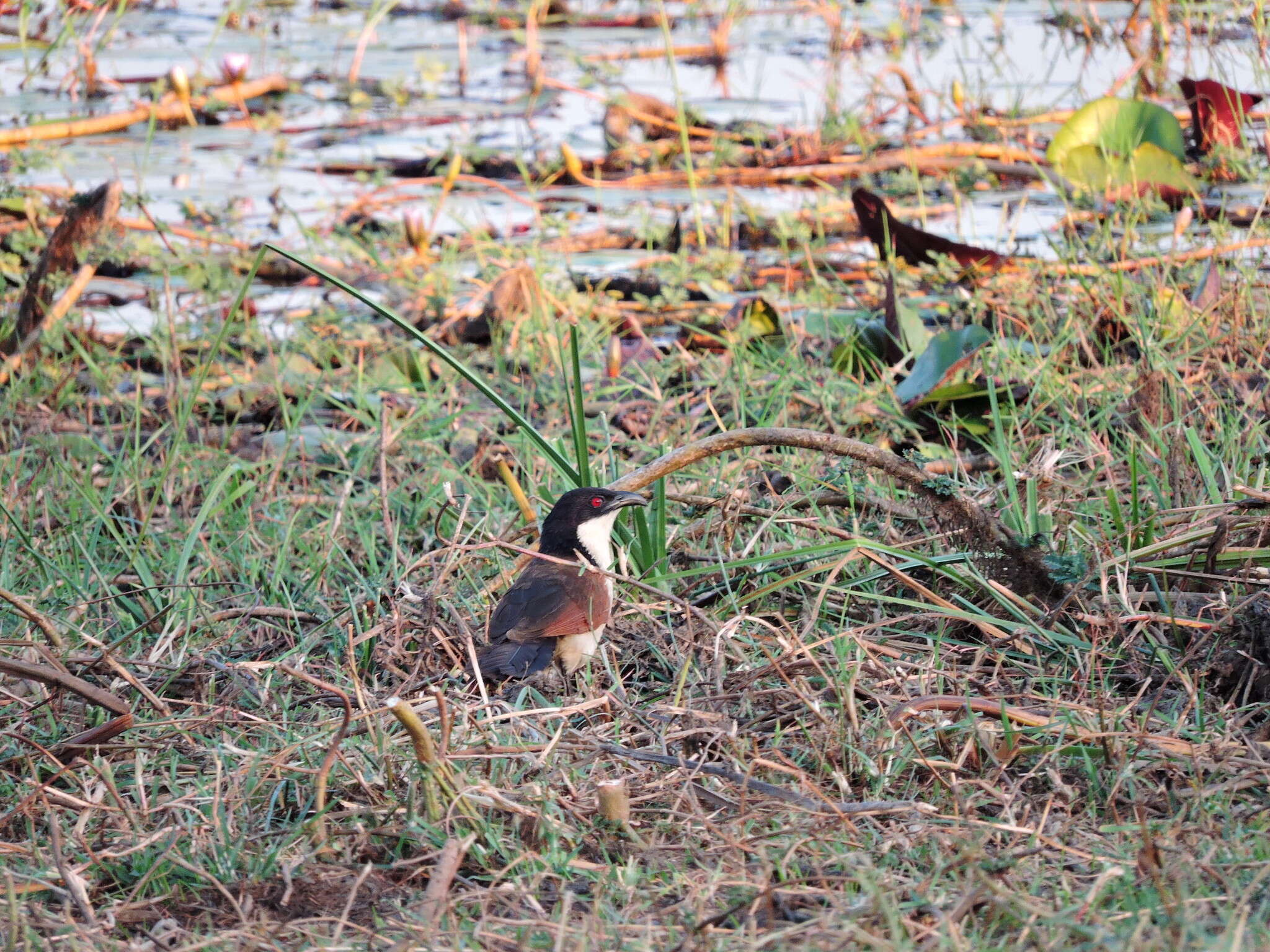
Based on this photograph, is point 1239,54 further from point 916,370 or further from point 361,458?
point 361,458

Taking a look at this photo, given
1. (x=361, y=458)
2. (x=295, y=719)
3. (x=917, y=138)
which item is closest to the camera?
(x=295, y=719)

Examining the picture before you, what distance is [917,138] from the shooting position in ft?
25.3

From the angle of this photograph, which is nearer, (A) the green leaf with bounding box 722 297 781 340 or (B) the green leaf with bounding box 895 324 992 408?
(B) the green leaf with bounding box 895 324 992 408

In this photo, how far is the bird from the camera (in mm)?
2893

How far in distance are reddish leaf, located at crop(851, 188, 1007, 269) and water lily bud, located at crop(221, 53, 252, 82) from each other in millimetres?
4862

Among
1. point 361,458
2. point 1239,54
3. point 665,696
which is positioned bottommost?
point 665,696

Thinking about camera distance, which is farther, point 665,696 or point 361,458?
point 361,458

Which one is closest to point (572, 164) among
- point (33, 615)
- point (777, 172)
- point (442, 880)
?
point (777, 172)

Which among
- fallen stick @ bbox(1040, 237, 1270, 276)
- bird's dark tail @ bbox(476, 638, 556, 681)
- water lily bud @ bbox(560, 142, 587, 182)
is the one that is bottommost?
bird's dark tail @ bbox(476, 638, 556, 681)

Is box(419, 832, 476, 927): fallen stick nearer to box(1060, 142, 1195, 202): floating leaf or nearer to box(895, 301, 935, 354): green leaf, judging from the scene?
box(895, 301, 935, 354): green leaf

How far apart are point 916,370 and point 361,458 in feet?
5.71

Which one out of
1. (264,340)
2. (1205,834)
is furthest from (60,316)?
(1205,834)

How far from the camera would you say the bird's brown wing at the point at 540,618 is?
2887 mm

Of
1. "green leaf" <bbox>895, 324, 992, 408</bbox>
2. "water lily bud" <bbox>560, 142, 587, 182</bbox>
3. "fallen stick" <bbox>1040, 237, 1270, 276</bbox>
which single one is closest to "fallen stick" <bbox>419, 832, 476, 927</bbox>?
"green leaf" <bbox>895, 324, 992, 408</bbox>
